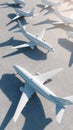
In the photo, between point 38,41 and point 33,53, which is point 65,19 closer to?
point 38,41

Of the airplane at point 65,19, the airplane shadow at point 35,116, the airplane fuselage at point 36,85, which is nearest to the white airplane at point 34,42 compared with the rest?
the airplane at point 65,19

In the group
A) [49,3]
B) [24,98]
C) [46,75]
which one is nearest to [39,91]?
[24,98]

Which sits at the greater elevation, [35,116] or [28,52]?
[28,52]

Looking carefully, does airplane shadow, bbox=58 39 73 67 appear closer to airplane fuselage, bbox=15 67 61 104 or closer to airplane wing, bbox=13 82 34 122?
airplane fuselage, bbox=15 67 61 104

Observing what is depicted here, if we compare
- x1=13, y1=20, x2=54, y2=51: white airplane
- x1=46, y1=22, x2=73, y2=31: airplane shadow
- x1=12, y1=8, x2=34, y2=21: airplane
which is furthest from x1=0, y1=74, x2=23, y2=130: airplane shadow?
x1=12, y1=8, x2=34, y2=21: airplane

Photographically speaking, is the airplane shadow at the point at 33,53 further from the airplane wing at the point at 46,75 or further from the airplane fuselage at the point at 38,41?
the airplane wing at the point at 46,75

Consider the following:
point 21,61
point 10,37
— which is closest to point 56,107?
point 21,61
